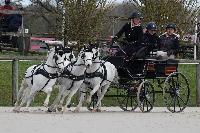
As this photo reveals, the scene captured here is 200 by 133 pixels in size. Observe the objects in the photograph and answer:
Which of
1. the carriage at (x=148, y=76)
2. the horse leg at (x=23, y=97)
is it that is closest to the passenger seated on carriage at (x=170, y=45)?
the carriage at (x=148, y=76)

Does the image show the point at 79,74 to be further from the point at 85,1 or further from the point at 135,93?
the point at 85,1

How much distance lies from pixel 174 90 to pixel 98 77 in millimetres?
2144

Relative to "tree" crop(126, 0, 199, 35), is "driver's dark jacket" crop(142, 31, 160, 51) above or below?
below

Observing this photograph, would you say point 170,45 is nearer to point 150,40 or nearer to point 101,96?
point 150,40

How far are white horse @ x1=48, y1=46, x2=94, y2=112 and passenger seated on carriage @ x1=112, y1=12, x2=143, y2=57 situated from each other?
1322 millimetres

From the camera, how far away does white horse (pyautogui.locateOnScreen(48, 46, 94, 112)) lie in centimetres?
1652

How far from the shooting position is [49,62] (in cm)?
1645

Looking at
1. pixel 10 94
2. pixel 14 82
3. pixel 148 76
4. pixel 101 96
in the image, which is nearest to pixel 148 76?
pixel 148 76

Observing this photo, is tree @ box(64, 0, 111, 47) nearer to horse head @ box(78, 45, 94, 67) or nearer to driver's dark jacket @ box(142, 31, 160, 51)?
driver's dark jacket @ box(142, 31, 160, 51)

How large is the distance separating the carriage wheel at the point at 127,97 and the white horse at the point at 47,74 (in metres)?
A: 1.88
